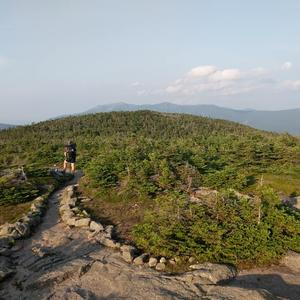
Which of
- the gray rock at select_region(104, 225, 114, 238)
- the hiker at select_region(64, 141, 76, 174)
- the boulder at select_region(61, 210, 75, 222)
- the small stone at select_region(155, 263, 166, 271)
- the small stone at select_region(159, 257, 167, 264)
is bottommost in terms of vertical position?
the small stone at select_region(155, 263, 166, 271)

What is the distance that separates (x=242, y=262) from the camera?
1442 cm

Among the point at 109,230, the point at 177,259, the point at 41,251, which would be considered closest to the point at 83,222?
the point at 109,230

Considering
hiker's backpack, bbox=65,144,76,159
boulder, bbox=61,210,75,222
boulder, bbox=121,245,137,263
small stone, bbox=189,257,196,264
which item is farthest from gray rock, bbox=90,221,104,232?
hiker's backpack, bbox=65,144,76,159

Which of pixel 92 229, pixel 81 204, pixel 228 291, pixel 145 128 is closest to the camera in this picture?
pixel 228 291

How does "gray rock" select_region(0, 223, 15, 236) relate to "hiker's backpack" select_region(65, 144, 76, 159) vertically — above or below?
below

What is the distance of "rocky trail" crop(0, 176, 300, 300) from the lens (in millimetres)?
11953

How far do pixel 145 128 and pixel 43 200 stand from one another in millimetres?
74085

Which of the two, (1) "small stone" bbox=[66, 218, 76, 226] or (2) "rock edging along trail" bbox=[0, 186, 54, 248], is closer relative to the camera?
(2) "rock edging along trail" bbox=[0, 186, 54, 248]

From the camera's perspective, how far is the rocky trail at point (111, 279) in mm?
11953

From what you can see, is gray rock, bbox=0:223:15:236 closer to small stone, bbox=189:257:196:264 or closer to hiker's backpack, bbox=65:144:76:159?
small stone, bbox=189:257:196:264

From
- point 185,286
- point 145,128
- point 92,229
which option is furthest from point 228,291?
point 145,128

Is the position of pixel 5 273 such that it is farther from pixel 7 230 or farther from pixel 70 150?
pixel 70 150

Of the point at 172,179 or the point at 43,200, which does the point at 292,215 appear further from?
the point at 43,200

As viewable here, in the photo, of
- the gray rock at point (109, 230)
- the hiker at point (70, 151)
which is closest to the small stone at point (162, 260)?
the gray rock at point (109, 230)
